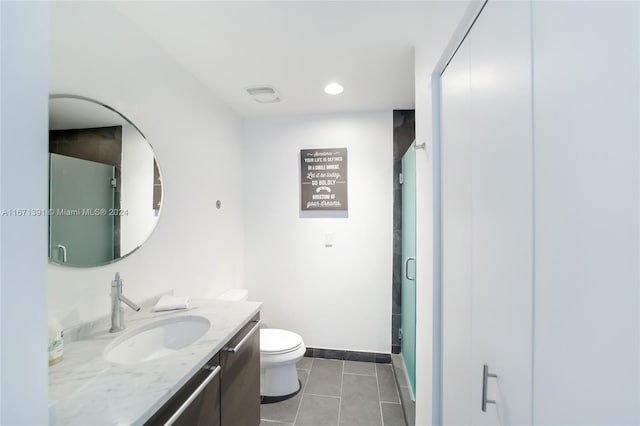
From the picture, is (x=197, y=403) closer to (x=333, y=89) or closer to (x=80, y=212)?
(x=80, y=212)

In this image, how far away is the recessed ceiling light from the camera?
81.5 inches

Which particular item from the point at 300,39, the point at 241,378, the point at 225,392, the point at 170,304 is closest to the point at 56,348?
the point at 170,304

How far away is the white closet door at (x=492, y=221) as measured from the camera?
2.02 feet

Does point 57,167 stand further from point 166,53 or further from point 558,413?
point 558,413

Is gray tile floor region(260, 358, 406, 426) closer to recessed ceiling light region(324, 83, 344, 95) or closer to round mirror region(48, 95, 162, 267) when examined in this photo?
round mirror region(48, 95, 162, 267)

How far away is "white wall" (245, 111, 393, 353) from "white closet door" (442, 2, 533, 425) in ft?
4.84

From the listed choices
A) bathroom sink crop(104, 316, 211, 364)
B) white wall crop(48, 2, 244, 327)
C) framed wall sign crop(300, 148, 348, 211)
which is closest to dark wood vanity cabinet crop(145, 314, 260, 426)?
bathroom sink crop(104, 316, 211, 364)

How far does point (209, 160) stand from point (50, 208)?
46.7 inches

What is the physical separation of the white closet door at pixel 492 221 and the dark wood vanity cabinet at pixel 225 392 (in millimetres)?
982

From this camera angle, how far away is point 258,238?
9.02 feet

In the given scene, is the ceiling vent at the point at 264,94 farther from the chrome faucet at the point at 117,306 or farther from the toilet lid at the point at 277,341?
the toilet lid at the point at 277,341

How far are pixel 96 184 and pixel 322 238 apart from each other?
1807 mm

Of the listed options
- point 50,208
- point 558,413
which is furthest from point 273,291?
point 558,413

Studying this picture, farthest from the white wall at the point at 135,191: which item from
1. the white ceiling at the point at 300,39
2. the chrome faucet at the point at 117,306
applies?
the white ceiling at the point at 300,39
